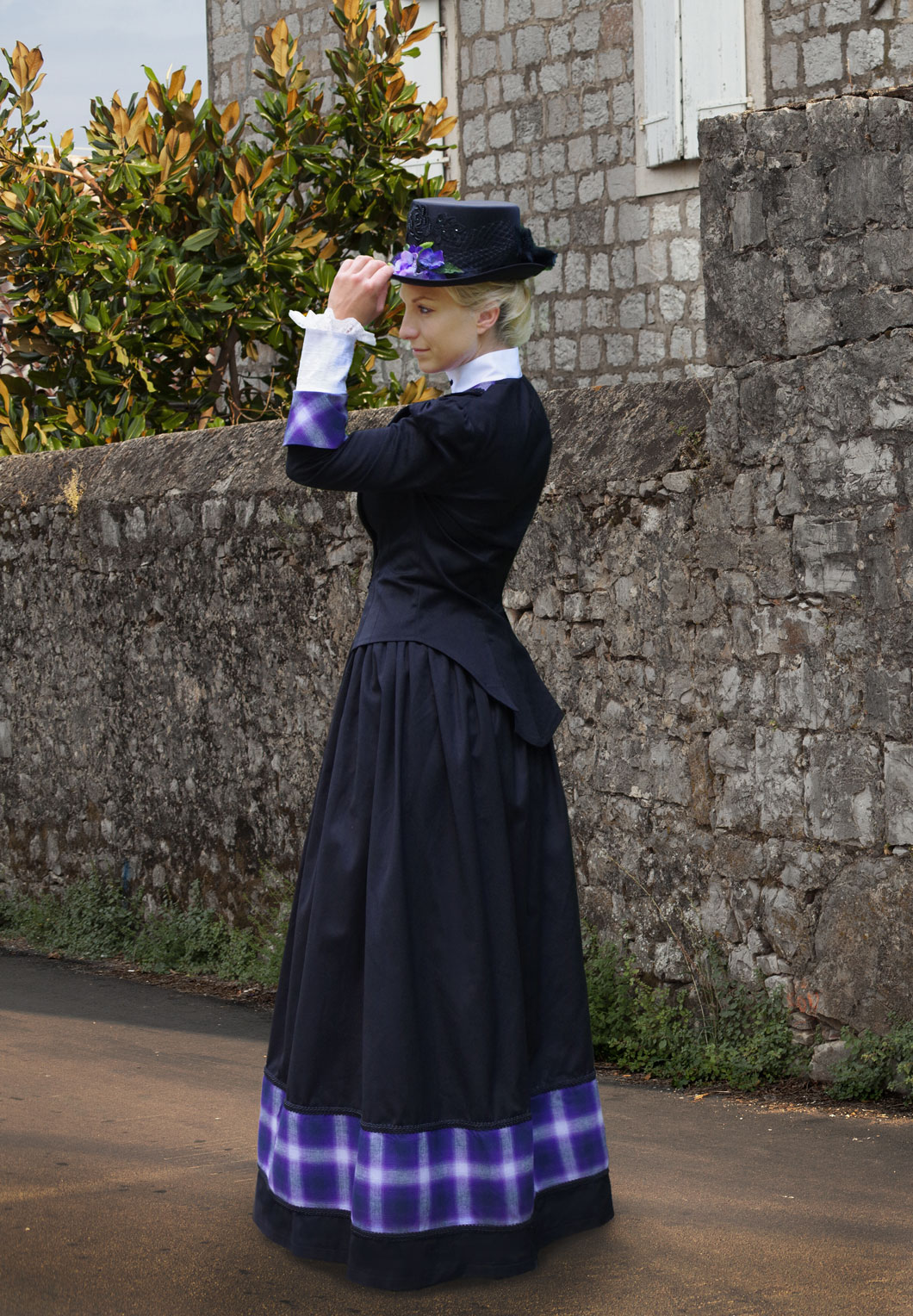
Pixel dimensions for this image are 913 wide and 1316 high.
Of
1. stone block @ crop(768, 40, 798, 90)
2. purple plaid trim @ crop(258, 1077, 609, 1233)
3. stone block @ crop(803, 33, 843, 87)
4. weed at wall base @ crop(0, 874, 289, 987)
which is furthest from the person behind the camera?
stone block @ crop(768, 40, 798, 90)

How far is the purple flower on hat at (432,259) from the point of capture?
2.65 metres

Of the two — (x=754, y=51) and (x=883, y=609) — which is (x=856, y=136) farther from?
(x=754, y=51)

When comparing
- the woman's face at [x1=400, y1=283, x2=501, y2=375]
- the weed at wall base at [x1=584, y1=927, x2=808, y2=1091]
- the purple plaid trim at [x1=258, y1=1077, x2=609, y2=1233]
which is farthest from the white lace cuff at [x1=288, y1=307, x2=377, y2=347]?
the weed at wall base at [x1=584, y1=927, x2=808, y2=1091]

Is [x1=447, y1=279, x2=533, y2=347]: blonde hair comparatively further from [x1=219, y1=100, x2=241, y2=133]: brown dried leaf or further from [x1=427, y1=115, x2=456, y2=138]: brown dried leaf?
[x1=427, y1=115, x2=456, y2=138]: brown dried leaf

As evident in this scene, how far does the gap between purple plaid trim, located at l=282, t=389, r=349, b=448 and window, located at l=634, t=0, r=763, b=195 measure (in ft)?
21.6

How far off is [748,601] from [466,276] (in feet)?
5.35

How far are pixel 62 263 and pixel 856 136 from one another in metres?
4.26

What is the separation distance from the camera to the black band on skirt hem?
2539mm

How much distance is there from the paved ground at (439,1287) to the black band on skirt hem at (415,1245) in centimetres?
4

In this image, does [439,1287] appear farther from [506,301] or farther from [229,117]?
[229,117]

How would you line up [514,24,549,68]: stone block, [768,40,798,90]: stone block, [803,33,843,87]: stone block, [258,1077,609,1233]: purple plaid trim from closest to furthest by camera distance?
[258,1077,609,1233]: purple plaid trim
[803,33,843,87]: stone block
[768,40,798,90]: stone block
[514,24,549,68]: stone block

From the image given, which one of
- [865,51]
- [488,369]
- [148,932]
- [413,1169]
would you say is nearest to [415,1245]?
[413,1169]

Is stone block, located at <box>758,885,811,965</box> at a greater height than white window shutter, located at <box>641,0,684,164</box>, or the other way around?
white window shutter, located at <box>641,0,684,164</box>

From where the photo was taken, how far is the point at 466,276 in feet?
8.68
